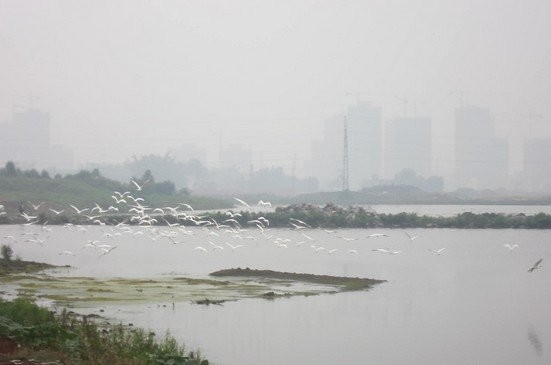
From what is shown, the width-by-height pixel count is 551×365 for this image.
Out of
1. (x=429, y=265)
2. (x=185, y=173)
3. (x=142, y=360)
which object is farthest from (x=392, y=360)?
(x=185, y=173)

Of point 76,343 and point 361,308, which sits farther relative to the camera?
point 361,308

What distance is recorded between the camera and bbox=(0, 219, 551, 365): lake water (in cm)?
1859

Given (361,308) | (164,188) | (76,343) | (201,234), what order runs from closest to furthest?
(76,343), (361,308), (201,234), (164,188)

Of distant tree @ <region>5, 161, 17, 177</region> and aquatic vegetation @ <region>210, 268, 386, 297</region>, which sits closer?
aquatic vegetation @ <region>210, 268, 386, 297</region>

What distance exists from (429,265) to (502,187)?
9704cm

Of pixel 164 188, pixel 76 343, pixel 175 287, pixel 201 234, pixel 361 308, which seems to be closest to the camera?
pixel 76 343

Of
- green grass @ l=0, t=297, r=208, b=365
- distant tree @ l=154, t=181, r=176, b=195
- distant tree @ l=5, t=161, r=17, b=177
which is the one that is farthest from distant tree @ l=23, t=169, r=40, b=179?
green grass @ l=0, t=297, r=208, b=365

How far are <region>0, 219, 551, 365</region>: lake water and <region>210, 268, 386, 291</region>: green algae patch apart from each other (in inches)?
21.5

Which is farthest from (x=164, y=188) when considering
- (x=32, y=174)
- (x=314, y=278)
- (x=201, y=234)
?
(x=314, y=278)

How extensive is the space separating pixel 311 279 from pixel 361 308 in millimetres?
5700

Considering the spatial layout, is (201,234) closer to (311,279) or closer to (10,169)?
(10,169)

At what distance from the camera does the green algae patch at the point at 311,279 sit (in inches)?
1124

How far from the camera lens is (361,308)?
2419cm

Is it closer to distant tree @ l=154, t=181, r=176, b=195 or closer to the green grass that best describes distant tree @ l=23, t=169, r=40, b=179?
distant tree @ l=154, t=181, r=176, b=195
